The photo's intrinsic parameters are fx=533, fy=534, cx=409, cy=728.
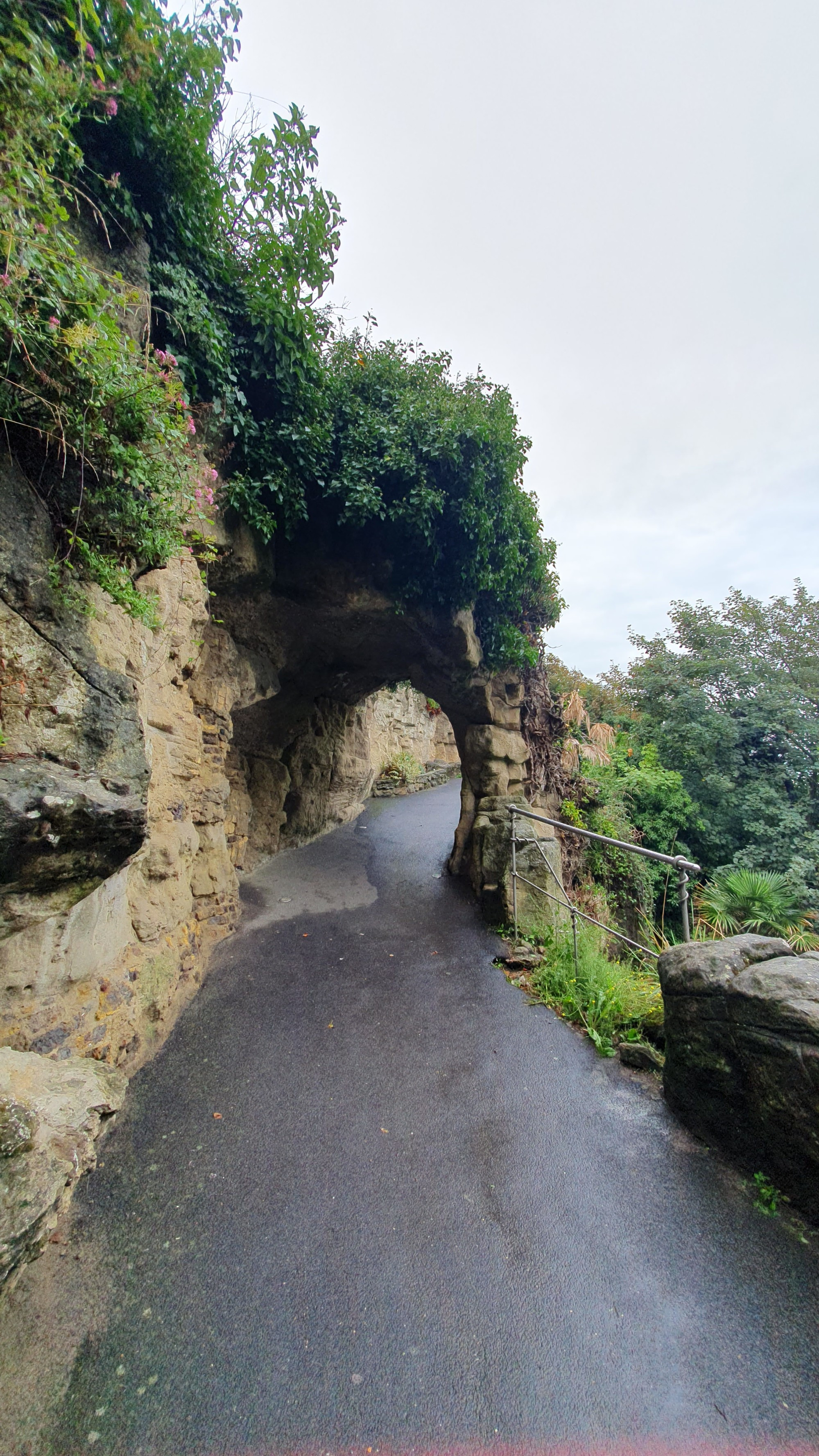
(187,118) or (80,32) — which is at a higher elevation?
(187,118)

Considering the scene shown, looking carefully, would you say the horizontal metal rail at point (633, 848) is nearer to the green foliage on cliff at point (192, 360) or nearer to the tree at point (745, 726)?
the green foliage on cliff at point (192, 360)

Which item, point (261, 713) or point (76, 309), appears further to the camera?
point (261, 713)

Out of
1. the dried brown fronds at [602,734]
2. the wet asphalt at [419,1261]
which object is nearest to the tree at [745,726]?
the dried brown fronds at [602,734]

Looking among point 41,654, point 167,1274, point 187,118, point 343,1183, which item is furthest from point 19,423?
point 343,1183

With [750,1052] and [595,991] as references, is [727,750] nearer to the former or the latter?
[595,991]

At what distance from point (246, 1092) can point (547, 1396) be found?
6.72ft

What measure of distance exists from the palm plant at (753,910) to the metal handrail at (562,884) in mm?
3006

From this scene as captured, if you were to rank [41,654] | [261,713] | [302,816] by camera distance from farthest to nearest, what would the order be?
1. [302,816]
2. [261,713]
3. [41,654]

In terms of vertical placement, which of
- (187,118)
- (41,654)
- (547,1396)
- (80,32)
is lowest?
(547,1396)

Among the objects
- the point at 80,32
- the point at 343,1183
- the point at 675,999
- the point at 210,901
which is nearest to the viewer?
the point at 80,32

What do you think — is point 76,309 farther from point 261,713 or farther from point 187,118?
point 261,713

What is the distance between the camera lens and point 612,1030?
3.81 meters

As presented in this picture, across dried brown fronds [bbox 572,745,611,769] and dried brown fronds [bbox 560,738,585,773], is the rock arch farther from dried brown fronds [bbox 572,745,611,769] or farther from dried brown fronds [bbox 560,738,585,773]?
dried brown fronds [bbox 572,745,611,769]

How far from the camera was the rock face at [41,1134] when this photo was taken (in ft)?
5.91
